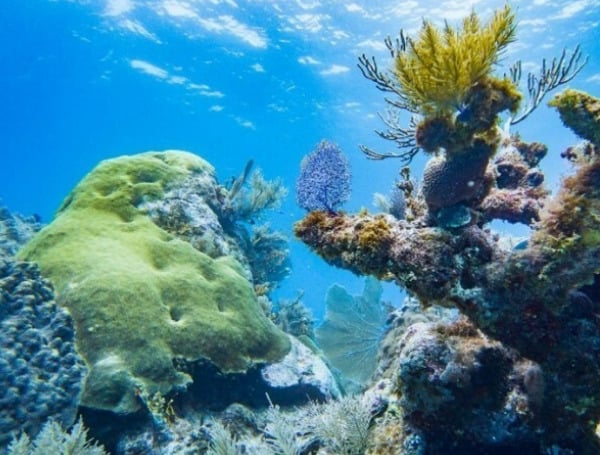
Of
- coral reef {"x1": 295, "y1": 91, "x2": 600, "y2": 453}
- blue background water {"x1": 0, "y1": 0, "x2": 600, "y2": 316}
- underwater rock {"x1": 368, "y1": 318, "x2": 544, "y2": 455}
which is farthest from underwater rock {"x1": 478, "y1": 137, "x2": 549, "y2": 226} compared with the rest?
blue background water {"x1": 0, "y1": 0, "x2": 600, "y2": 316}

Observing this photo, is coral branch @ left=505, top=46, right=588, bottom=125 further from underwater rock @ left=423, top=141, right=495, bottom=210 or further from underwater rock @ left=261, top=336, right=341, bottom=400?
underwater rock @ left=261, top=336, right=341, bottom=400

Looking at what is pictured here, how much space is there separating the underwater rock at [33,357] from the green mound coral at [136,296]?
28 centimetres

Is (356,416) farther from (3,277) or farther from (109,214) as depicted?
(109,214)

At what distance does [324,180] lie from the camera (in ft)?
17.4

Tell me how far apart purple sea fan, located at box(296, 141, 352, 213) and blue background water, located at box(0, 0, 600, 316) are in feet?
21.1

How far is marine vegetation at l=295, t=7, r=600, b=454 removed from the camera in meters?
3.33

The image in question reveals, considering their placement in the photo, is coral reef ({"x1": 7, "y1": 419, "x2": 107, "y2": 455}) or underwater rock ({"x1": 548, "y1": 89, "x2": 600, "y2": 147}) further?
coral reef ({"x1": 7, "y1": 419, "x2": 107, "y2": 455})

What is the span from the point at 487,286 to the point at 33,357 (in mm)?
4744

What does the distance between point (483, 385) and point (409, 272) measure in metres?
1.11

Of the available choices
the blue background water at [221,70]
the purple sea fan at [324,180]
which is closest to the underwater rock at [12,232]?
the blue background water at [221,70]

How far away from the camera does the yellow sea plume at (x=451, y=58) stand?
344 cm

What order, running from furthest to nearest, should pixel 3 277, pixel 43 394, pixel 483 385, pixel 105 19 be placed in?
pixel 105 19, pixel 3 277, pixel 43 394, pixel 483 385

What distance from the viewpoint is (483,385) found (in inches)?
142

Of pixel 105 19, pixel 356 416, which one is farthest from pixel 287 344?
pixel 105 19
